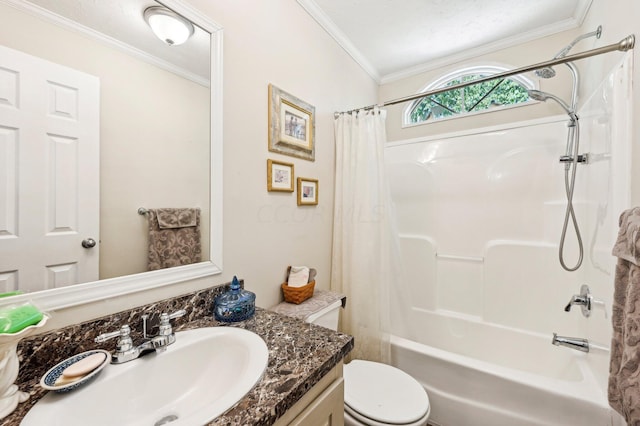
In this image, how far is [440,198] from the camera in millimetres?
2109

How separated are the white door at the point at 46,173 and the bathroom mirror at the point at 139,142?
27mm

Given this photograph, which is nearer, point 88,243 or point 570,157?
point 88,243

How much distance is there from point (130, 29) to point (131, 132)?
342 millimetres

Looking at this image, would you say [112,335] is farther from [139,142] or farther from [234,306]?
[139,142]

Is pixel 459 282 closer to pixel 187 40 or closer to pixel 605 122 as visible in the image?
pixel 605 122

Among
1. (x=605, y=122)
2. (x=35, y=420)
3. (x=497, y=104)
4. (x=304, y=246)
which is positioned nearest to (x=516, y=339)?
(x=605, y=122)

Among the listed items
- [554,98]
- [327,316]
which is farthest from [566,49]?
[327,316]

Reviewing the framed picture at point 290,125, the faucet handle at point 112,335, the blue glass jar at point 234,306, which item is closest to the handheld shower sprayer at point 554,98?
the framed picture at point 290,125

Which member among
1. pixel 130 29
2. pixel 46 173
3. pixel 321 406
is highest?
pixel 130 29

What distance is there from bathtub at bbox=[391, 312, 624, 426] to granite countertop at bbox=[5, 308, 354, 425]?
0.91m

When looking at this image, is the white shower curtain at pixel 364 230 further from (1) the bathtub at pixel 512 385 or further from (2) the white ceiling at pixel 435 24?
(2) the white ceiling at pixel 435 24

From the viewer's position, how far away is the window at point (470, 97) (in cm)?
217

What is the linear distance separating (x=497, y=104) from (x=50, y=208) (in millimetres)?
2897

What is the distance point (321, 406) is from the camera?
0.70 metres
